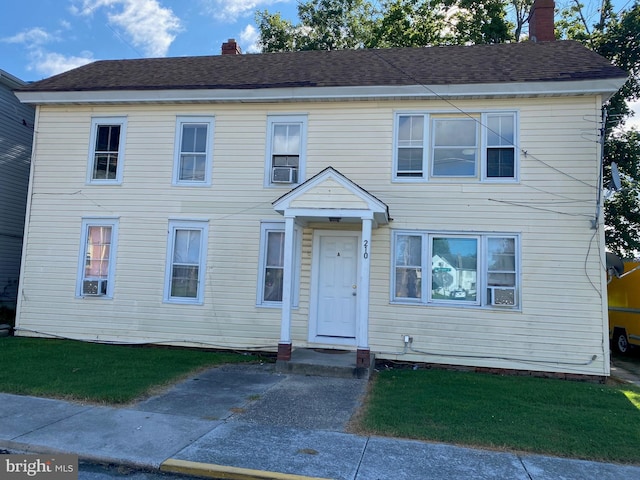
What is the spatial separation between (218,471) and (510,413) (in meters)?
3.99

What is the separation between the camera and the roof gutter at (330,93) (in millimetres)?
8609

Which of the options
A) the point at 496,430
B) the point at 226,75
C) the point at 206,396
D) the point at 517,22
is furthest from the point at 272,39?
the point at 496,430

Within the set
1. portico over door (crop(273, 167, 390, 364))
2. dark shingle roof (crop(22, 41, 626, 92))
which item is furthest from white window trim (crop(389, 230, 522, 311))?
dark shingle roof (crop(22, 41, 626, 92))

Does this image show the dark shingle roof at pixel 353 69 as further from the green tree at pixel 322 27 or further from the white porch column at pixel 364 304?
the green tree at pixel 322 27

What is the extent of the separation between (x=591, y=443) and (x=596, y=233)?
4.72m

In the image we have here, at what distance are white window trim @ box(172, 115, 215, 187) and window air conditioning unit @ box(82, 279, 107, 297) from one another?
2.83 meters

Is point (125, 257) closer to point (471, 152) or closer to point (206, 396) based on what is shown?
point (206, 396)

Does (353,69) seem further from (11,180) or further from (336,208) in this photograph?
(11,180)

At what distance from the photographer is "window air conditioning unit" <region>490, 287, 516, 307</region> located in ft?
28.4

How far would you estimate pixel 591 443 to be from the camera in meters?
5.09

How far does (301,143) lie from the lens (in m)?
9.75

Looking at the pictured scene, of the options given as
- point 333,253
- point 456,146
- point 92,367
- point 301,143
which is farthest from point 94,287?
point 456,146

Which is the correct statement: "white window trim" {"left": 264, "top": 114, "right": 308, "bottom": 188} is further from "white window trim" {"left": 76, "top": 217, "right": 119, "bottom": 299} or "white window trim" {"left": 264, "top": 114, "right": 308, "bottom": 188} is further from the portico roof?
"white window trim" {"left": 76, "top": 217, "right": 119, "bottom": 299}

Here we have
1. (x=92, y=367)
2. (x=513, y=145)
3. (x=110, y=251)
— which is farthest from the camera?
(x=110, y=251)
